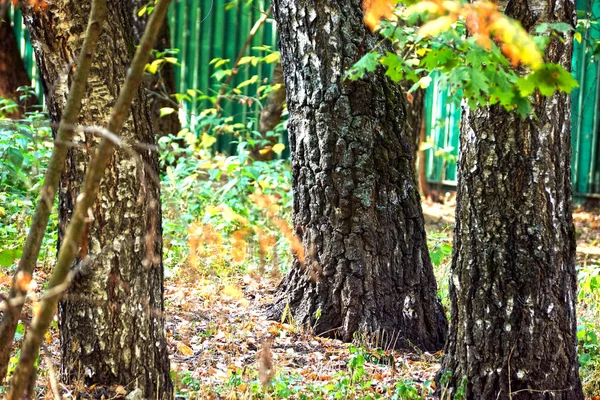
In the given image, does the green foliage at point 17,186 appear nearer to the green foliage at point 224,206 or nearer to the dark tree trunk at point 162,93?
the green foliage at point 224,206

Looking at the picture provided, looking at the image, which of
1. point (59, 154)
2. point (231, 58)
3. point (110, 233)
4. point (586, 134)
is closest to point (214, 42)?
point (231, 58)

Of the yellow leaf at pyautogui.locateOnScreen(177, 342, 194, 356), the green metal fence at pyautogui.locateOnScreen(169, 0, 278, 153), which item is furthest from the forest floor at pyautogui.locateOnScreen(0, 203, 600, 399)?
the green metal fence at pyautogui.locateOnScreen(169, 0, 278, 153)

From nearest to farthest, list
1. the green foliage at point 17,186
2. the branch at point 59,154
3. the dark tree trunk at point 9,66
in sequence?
1. the branch at point 59,154
2. the green foliage at point 17,186
3. the dark tree trunk at point 9,66

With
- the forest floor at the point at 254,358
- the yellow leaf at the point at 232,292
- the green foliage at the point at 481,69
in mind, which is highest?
the green foliage at the point at 481,69

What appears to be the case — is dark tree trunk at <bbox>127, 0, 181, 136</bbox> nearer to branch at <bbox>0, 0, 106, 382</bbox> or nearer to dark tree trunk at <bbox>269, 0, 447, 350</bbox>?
dark tree trunk at <bbox>269, 0, 447, 350</bbox>

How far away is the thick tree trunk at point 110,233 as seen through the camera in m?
3.45

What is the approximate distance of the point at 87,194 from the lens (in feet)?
7.30

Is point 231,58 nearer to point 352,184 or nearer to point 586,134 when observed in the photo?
point 586,134

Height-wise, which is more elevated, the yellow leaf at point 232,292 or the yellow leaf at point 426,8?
the yellow leaf at point 426,8

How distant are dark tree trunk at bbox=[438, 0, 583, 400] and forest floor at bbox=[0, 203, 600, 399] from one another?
1.78ft

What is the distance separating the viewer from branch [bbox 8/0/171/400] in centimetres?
220

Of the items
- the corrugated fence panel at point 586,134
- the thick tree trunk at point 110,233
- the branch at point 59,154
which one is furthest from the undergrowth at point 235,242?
the corrugated fence panel at point 586,134

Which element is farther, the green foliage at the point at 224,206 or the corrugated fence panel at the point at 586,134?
the corrugated fence panel at the point at 586,134

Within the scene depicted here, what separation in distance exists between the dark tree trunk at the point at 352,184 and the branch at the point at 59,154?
266 cm
